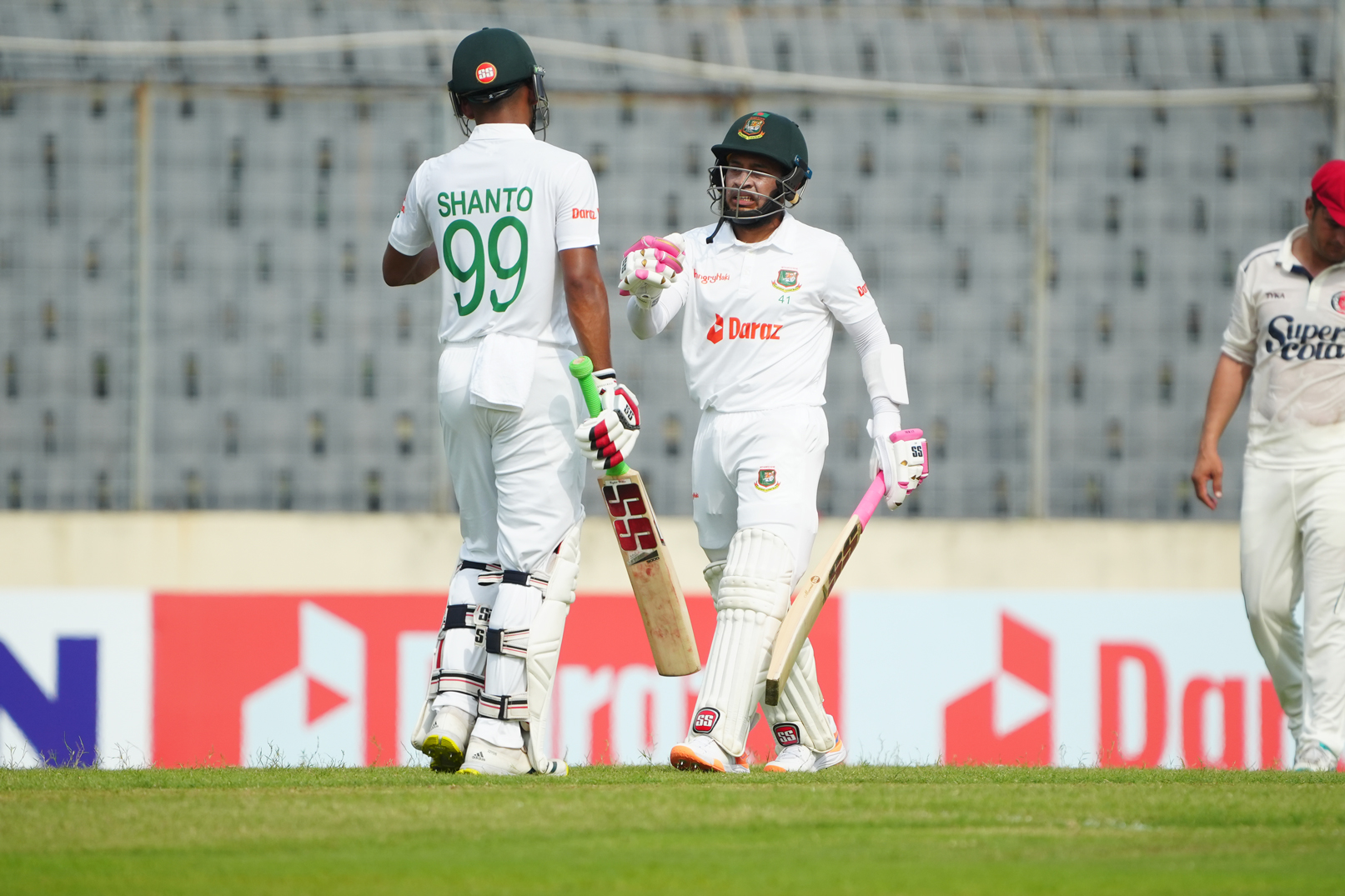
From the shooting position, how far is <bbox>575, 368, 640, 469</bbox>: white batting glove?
5.16 m

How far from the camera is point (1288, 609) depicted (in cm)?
651

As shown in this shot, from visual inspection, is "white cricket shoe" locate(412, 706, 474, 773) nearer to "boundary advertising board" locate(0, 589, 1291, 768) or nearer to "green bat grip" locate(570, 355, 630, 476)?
"green bat grip" locate(570, 355, 630, 476)

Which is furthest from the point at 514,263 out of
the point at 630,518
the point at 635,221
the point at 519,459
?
the point at 635,221

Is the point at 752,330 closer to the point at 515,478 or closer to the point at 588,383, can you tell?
the point at 588,383

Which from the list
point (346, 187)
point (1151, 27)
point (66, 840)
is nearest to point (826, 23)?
point (1151, 27)

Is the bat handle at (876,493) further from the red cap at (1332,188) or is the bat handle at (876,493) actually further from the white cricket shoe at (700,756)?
the red cap at (1332,188)

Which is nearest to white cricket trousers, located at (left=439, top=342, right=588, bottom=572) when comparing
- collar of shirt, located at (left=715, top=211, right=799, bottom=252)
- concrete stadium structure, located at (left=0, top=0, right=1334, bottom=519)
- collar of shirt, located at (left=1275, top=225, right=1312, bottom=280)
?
collar of shirt, located at (left=715, top=211, right=799, bottom=252)

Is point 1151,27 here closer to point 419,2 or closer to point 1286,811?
point 419,2

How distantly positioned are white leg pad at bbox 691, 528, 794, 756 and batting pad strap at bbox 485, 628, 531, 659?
594 mm

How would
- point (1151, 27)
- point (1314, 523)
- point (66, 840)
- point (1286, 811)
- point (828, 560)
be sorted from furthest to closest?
point (1151, 27)
point (1314, 523)
point (828, 560)
point (1286, 811)
point (66, 840)

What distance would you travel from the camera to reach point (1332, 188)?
6.23 m

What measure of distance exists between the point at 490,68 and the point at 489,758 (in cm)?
204

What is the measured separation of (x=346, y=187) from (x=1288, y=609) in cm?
541

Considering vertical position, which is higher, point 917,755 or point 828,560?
point 828,560
